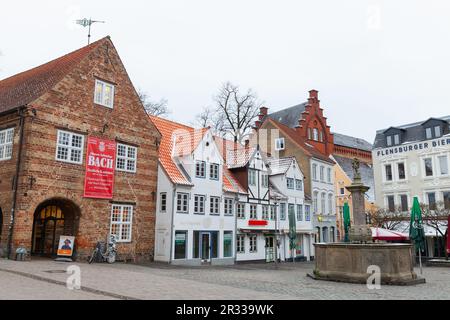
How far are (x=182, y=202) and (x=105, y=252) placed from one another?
603 cm

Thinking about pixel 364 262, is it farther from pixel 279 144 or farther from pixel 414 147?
pixel 279 144

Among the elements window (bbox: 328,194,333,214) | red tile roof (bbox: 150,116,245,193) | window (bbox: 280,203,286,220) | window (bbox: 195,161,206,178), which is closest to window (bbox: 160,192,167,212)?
red tile roof (bbox: 150,116,245,193)

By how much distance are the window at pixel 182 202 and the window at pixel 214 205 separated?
2.37m

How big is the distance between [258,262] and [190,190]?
9.34m

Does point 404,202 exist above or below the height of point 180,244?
above

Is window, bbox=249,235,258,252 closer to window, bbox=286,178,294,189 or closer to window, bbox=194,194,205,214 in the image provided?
Answer: window, bbox=194,194,205,214

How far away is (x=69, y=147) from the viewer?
2134 centimetres

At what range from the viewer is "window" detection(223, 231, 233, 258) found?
29402 mm

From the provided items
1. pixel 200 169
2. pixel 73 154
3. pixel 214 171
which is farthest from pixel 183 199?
pixel 73 154

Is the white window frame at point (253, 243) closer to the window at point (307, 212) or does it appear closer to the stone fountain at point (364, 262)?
the window at point (307, 212)

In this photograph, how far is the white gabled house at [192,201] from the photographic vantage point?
25609 millimetres

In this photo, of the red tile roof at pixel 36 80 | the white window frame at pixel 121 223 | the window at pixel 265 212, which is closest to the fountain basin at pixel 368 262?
the white window frame at pixel 121 223

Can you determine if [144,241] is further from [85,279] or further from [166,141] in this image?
[85,279]
